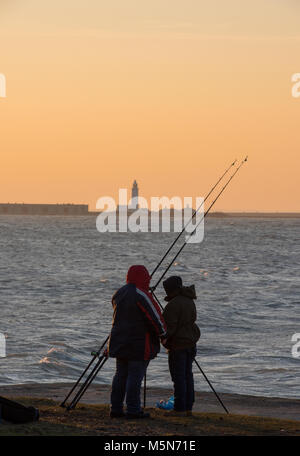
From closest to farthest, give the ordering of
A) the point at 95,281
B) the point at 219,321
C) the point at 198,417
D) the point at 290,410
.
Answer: the point at 198,417 → the point at 290,410 → the point at 219,321 → the point at 95,281

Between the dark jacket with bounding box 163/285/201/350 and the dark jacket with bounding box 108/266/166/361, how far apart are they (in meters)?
0.41

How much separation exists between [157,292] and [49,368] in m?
17.0

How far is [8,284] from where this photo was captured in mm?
40500

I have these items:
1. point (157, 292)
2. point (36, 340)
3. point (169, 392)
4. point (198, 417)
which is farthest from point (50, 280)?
point (198, 417)

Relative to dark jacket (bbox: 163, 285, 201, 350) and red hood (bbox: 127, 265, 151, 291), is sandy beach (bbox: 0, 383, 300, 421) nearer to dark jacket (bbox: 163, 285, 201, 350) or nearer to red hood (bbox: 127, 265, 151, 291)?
dark jacket (bbox: 163, 285, 201, 350)

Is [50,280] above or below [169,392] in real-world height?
above

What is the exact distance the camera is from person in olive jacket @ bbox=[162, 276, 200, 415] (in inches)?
386

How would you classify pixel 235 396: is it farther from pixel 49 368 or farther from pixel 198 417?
pixel 49 368

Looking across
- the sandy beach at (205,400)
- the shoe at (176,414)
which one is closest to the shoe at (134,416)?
the shoe at (176,414)

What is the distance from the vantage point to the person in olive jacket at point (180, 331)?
9.80 meters

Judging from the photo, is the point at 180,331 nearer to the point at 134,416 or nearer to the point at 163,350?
the point at 134,416

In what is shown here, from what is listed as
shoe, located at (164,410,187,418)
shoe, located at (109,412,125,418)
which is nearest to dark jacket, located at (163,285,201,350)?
shoe, located at (164,410,187,418)

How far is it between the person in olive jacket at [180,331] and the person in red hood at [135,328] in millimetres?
381

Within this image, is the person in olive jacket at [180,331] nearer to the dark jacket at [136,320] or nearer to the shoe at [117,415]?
the dark jacket at [136,320]
